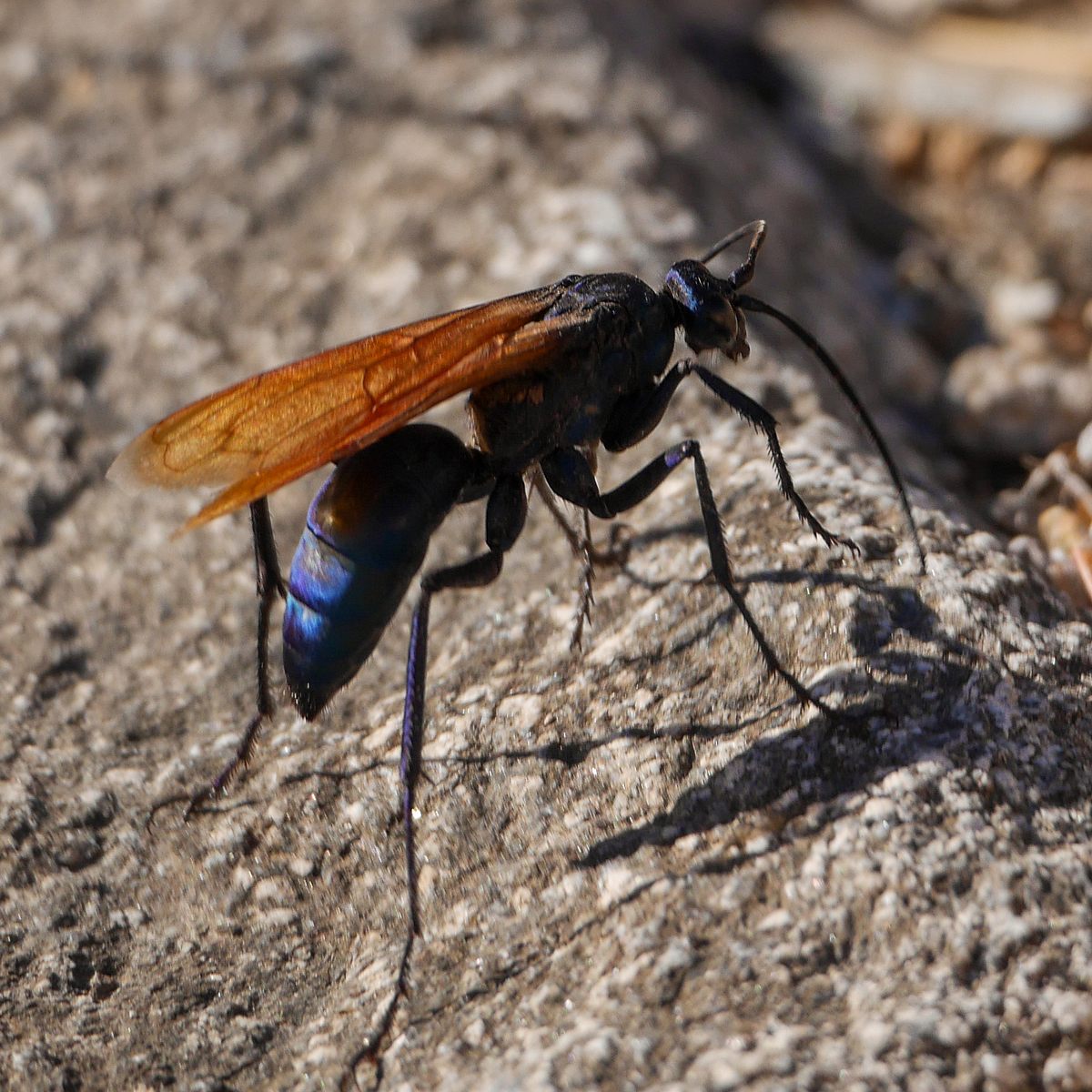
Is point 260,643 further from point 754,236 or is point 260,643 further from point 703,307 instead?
point 754,236

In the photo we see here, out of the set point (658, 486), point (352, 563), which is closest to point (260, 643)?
point (352, 563)

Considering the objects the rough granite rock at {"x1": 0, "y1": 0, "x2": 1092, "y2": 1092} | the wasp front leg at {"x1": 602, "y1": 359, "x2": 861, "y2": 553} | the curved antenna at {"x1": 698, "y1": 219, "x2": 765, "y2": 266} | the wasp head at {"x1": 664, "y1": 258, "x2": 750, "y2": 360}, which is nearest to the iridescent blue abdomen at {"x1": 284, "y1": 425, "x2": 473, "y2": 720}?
the rough granite rock at {"x1": 0, "y1": 0, "x2": 1092, "y2": 1092}

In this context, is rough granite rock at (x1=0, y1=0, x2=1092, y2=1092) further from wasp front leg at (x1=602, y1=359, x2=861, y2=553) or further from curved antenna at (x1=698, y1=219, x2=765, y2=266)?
curved antenna at (x1=698, y1=219, x2=765, y2=266)

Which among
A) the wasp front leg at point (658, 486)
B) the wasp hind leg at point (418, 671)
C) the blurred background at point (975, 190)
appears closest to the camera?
the wasp hind leg at point (418, 671)

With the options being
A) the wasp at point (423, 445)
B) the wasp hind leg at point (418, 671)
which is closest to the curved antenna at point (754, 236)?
the wasp at point (423, 445)

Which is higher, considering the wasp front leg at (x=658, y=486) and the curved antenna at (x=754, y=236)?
the curved antenna at (x=754, y=236)

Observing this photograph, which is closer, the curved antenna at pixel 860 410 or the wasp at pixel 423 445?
the wasp at pixel 423 445

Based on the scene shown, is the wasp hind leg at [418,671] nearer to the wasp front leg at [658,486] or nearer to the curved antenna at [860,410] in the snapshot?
the wasp front leg at [658,486]
